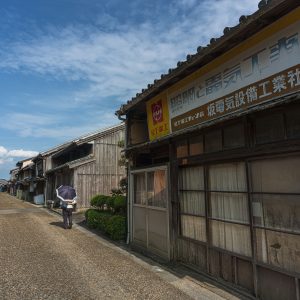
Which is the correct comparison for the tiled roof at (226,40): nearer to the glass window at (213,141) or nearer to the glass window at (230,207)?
the glass window at (213,141)

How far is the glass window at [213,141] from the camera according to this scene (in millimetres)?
6852

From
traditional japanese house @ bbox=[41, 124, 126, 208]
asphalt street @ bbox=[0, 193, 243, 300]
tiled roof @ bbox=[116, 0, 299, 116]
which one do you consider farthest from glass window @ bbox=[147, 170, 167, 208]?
traditional japanese house @ bbox=[41, 124, 126, 208]

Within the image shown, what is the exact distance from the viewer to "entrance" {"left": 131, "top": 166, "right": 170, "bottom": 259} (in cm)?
873

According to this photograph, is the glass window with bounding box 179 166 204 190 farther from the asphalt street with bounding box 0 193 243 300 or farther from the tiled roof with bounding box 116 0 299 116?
the tiled roof with bounding box 116 0 299 116

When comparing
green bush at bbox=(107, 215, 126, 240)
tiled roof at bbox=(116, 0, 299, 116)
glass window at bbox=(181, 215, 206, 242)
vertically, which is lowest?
green bush at bbox=(107, 215, 126, 240)

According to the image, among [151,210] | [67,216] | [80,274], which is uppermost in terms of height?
[151,210]

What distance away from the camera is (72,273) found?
7574 millimetres

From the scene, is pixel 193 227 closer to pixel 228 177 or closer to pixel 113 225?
pixel 228 177

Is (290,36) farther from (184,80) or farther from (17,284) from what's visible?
(17,284)

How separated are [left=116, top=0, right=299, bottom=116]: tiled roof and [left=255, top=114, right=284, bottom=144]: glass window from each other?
1.55 metres

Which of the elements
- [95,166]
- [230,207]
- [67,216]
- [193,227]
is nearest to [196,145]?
[230,207]

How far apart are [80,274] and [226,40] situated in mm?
5891

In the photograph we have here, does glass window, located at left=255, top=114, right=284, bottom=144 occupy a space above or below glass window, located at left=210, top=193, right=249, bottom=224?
above

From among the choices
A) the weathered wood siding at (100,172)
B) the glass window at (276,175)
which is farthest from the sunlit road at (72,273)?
the weathered wood siding at (100,172)
